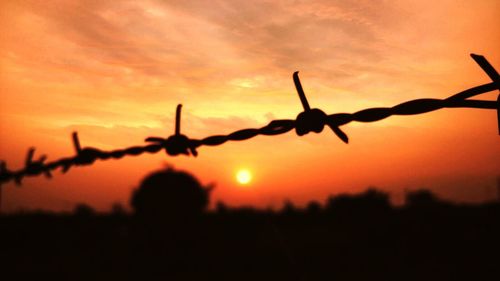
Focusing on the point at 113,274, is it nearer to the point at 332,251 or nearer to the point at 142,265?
the point at 142,265

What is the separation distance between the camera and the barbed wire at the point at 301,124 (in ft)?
5.21

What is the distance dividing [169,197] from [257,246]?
1140 cm

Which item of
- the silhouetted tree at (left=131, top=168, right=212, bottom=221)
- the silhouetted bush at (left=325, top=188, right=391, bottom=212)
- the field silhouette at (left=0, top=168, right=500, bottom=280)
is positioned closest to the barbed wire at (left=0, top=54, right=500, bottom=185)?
the field silhouette at (left=0, top=168, right=500, bottom=280)

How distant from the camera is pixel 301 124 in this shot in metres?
1.97

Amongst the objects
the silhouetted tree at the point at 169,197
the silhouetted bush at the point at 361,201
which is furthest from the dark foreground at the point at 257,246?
the silhouetted bush at the point at 361,201

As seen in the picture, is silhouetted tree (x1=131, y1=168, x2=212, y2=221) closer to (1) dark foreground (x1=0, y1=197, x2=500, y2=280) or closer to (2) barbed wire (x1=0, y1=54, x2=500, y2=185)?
(1) dark foreground (x1=0, y1=197, x2=500, y2=280)

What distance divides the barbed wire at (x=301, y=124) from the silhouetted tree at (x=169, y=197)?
35.0 metres

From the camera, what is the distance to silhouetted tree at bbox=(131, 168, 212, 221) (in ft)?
122

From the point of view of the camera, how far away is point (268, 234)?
108 feet

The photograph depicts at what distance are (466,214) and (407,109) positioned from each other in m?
38.9

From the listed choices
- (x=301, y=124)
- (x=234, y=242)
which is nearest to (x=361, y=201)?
(x=234, y=242)

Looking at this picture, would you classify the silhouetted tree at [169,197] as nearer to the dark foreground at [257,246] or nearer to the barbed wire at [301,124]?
the dark foreground at [257,246]

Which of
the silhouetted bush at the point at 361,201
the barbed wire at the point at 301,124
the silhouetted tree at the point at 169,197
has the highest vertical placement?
the barbed wire at the point at 301,124

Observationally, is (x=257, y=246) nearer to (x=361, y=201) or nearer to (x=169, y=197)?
(x=169, y=197)
